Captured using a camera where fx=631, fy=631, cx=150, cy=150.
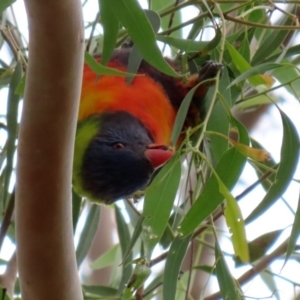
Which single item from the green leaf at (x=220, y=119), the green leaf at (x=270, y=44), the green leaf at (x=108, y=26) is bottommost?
the green leaf at (x=220, y=119)

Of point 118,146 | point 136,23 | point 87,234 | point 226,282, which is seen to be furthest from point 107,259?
point 136,23

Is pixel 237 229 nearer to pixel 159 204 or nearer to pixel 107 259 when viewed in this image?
pixel 159 204

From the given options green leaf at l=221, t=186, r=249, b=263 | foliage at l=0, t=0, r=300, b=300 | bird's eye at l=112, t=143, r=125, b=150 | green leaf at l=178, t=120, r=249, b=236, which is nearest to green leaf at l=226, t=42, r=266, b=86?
foliage at l=0, t=0, r=300, b=300

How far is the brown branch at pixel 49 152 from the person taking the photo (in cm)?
53

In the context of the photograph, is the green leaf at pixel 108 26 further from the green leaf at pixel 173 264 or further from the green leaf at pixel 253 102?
the green leaf at pixel 253 102

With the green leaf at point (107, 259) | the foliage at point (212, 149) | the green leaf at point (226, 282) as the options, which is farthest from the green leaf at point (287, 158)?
the green leaf at point (107, 259)

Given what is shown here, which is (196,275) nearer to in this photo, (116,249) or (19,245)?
(116,249)

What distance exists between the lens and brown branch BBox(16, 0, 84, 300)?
1.73ft

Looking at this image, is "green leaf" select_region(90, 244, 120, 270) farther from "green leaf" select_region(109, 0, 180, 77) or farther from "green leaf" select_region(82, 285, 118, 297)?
"green leaf" select_region(109, 0, 180, 77)

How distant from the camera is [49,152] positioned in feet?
1.87

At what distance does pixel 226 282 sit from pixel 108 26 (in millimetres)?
371

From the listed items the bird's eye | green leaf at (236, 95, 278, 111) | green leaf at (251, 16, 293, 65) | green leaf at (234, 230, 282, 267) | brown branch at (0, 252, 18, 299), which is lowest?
brown branch at (0, 252, 18, 299)

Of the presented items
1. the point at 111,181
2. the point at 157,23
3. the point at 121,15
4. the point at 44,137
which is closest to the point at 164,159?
the point at 111,181

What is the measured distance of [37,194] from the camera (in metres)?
0.59
